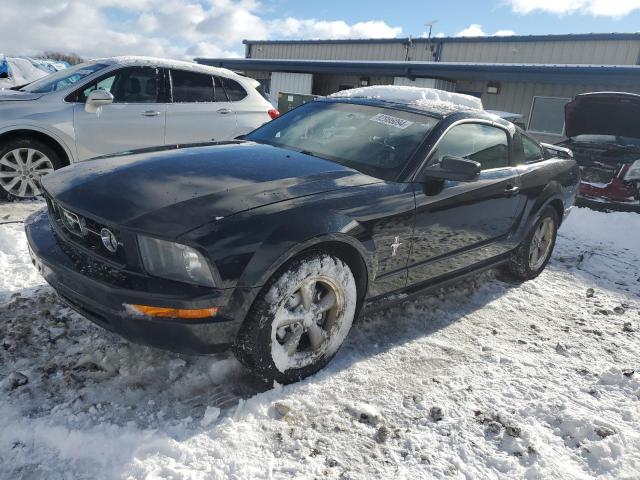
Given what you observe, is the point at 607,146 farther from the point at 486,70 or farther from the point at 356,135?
the point at 486,70

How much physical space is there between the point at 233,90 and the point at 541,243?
417cm

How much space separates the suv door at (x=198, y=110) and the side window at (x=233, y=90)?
7 centimetres

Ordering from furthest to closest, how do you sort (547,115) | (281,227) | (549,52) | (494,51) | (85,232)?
1. (494,51)
2. (549,52)
3. (547,115)
4. (85,232)
5. (281,227)

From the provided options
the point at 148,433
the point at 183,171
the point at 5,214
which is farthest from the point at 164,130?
the point at 148,433

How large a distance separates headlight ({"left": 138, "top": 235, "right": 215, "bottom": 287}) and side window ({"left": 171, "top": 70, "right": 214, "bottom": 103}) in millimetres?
4336

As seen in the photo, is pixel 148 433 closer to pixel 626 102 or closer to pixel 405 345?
pixel 405 345

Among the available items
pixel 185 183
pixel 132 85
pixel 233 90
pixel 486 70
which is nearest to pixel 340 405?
pixel 185 183

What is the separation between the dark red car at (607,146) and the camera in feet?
23.6

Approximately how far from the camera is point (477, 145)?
3.67m

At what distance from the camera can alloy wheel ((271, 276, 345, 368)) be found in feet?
8.16

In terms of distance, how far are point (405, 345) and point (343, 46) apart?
2172cm

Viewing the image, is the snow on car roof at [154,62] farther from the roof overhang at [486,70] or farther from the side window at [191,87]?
the roof overhang at [486,70]

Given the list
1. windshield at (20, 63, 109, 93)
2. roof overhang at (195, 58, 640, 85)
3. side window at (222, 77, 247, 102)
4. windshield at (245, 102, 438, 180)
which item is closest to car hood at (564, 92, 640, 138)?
roof overhang at (195, 58, 640, 85)

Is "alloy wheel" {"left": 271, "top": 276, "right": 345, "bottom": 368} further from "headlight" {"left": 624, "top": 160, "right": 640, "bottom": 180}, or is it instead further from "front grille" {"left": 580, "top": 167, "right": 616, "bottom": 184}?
"headlight" {"left": 624, "top": 160, "right": 640, "bottom": 180}
